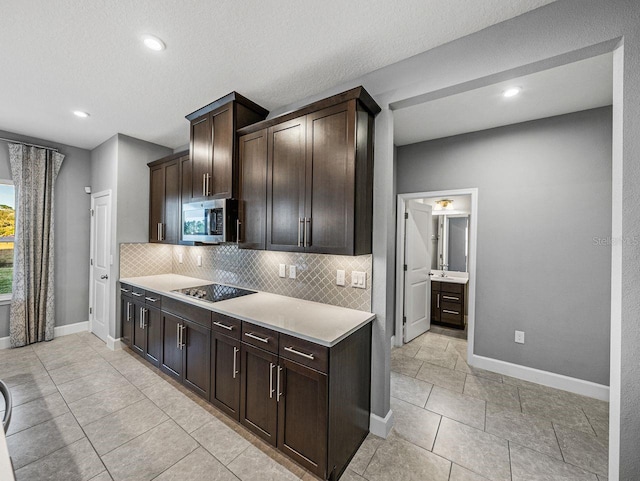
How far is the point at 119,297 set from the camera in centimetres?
360

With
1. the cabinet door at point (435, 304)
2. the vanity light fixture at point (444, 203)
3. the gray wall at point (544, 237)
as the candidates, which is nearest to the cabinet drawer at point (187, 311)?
the gray wall at point (544, 237)

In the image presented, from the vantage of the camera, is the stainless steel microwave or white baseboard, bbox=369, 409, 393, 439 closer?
white baseboard, bbox=369, 409, 393, 439

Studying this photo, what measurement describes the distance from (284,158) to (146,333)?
8.57 ft

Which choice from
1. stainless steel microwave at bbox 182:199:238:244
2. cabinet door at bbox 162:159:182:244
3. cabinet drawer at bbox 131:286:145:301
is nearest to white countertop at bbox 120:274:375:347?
cabinet drawer at bbox 131:286:145:301

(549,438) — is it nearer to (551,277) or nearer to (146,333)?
(551,277)

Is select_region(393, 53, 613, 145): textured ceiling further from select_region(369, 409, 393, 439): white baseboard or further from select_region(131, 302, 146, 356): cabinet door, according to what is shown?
select_region(131, 302, 146, 356): cabinet door

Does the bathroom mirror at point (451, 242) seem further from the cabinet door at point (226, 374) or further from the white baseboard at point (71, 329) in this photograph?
the white baseboard at point (71, 329)

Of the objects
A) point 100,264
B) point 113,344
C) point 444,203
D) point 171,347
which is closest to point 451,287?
point 444,203

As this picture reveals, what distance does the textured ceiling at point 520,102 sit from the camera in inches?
84.0

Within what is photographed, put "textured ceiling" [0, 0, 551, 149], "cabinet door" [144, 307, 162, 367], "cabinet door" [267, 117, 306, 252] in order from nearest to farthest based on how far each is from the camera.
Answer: "textured ceiling" [0, 0, 551, 149] < "cabinet door" [267, 117, 306, 252] < "cabinet door" [144, 307, 162, 367]

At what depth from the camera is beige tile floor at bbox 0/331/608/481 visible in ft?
5.73

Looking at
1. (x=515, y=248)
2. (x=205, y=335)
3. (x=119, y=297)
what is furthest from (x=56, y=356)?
(x=515, y=248)

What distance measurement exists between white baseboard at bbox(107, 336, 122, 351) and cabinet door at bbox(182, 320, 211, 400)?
1.69m

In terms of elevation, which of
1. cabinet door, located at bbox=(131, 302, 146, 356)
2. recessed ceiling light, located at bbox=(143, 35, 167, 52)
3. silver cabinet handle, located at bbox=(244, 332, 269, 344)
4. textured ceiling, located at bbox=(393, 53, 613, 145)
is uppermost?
recessed ceiling light, located at bbox=(143, 35, 167, 52)
